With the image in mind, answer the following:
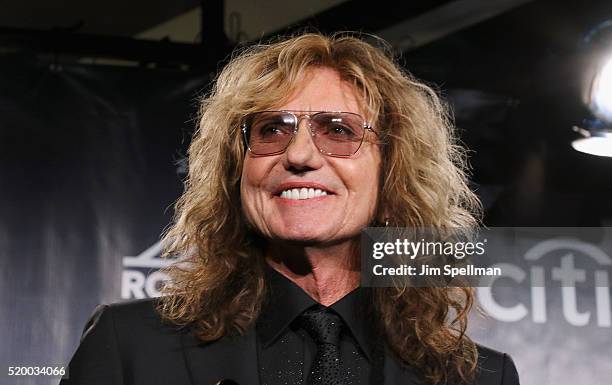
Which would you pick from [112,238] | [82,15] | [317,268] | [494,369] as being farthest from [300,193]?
[82,15]

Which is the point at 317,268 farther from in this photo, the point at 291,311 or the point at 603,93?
the point at 603,93

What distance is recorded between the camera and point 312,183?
50.0 inches

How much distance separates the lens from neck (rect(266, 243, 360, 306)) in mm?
1306

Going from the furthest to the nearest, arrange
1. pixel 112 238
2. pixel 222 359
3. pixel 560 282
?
pixel 112 238
pixel 560 282
pixel 222 359

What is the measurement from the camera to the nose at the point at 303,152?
128 centimetres

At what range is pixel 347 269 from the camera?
1.35 metres

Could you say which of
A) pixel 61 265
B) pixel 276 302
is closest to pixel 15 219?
pixel 61 265

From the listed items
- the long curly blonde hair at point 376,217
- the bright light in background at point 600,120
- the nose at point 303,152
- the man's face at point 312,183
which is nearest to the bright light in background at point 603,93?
the bright light in background at point 600,120

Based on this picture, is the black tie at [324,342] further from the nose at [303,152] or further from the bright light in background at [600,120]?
the bright light in background at [600,120]

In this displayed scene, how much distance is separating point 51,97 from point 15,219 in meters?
0.25

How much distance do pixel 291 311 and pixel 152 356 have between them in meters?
0.20

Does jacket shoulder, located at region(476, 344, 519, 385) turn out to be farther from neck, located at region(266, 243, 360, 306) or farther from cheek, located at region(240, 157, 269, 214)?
cheek, located at region(240, 157, 269, 214)

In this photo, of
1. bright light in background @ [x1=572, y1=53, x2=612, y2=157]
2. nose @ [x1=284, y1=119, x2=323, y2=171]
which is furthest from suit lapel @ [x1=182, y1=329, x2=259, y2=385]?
bright light in background @ [x1=572, y1=53, x2=612, y2=157]

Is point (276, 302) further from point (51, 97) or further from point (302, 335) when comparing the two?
point (51, 97)
